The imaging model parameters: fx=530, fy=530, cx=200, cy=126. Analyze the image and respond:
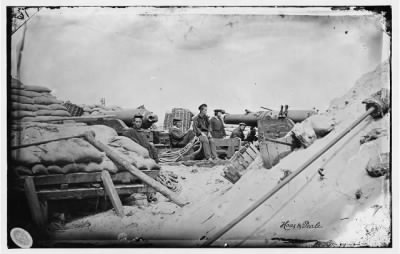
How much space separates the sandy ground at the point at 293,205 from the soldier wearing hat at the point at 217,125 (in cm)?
31

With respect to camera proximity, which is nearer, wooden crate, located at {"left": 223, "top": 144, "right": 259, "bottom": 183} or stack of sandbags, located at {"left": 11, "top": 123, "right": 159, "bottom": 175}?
stack of sandbags, located at {"left": 11, "top": 123, "right": 159, "bottom": 175}

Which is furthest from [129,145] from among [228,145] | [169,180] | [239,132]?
[239,132]

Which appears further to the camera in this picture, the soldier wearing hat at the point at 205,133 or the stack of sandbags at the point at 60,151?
the soldier wearing hat at the point at 205,133

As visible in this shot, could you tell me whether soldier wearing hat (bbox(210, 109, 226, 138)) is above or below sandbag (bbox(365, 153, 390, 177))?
above

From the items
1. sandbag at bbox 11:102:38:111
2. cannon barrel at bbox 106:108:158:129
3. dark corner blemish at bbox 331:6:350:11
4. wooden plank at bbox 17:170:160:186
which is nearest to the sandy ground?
wooden plank at bbox 17:170:160:186

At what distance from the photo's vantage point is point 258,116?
484cm

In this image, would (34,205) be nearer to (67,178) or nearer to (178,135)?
(67,178)

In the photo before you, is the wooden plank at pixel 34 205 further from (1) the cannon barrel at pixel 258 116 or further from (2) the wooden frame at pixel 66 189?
(1) the cannon barrel at pixel 258 116

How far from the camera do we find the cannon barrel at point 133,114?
482cm

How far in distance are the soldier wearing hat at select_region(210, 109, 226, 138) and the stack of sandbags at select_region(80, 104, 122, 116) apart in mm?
863

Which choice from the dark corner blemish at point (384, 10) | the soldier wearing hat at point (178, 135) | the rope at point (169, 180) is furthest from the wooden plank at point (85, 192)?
the dark corner blemish at point (384, 10)

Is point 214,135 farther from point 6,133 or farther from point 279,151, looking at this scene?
point 6,133

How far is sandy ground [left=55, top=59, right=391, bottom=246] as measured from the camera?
480 cm
